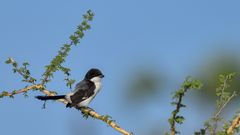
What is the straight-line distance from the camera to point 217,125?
413cm

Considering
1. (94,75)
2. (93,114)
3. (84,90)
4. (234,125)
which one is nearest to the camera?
(234,125)

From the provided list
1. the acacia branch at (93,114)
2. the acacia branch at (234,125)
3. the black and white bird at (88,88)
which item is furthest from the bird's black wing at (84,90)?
the acacia branch at (234,125)

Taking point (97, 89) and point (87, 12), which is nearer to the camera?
point (87, 12)

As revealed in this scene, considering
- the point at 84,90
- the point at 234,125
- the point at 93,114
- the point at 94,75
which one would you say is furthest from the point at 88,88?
the point at 234,125

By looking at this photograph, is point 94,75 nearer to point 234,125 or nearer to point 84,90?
point 84,90

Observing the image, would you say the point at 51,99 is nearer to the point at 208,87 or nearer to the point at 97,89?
the point at 97,89

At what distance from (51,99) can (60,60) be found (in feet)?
1.57

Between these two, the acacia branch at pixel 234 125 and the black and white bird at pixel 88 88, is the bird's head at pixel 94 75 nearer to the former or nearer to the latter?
the black and white bird at pixel 88 88

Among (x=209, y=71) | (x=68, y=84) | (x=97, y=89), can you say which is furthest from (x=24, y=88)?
(x=209, y=71)

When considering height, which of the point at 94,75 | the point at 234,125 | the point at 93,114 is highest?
the point at 94,75

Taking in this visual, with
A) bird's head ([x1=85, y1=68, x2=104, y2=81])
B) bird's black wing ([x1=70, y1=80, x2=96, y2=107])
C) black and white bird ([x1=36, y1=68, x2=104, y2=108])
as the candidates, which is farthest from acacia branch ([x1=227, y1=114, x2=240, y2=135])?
bird's head ([x1=85, y1=68, x2=104, y2=81])

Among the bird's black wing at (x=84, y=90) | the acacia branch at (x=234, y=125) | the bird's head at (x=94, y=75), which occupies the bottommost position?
the acacia branch at (x=234, y=125)

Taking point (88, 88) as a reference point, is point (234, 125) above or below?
below

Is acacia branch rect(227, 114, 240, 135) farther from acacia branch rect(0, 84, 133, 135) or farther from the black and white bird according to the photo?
the black and white bird
